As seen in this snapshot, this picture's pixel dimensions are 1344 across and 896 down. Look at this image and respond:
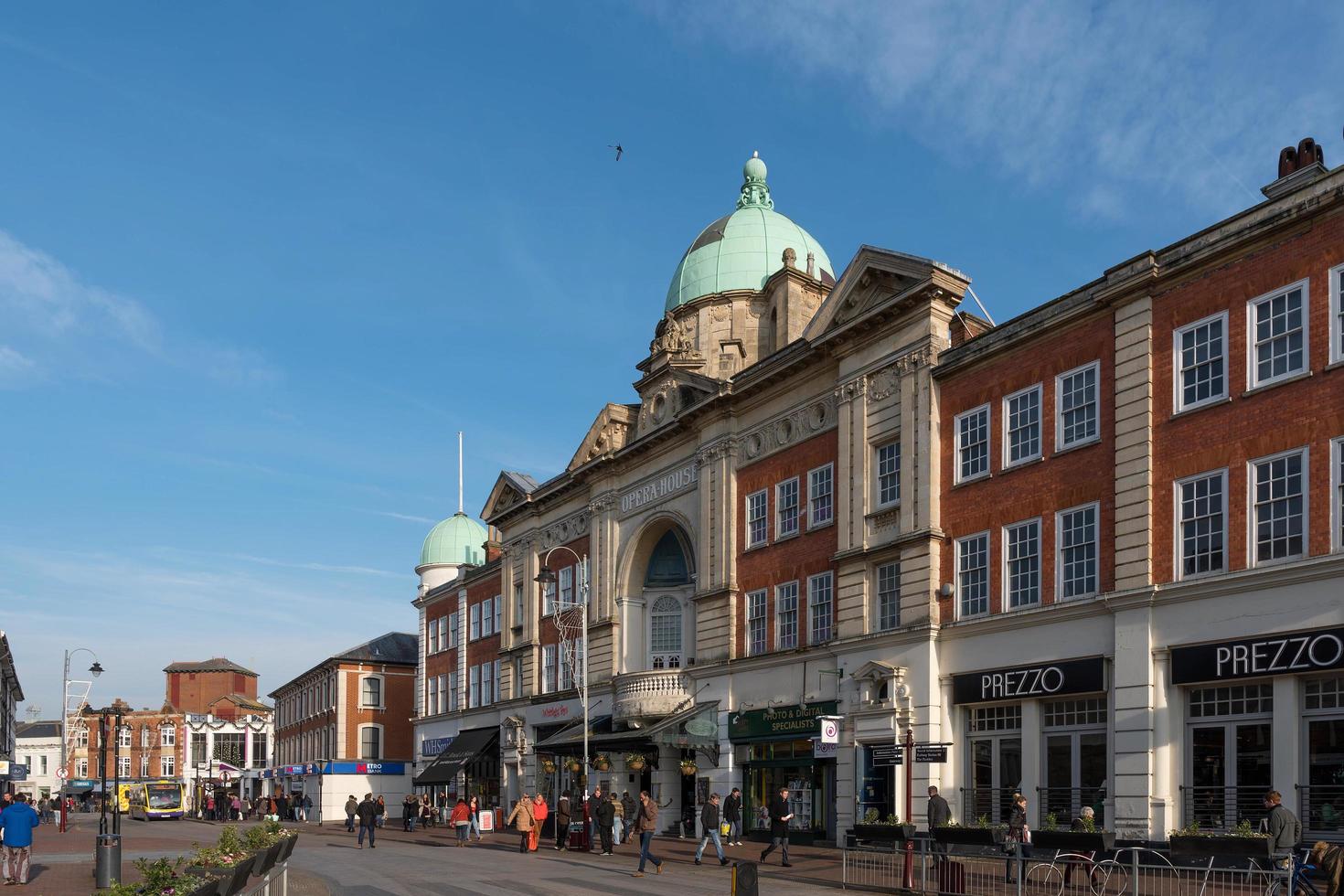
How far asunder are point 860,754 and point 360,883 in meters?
13.0

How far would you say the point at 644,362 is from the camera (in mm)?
47906

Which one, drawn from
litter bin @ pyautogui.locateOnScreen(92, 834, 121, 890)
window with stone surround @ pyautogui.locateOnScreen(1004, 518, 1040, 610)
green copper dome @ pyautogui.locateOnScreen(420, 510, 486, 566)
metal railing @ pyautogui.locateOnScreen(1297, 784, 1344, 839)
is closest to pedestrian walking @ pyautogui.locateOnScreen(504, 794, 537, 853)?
litter bin @ pyautogui.locateOnScreen(92, 834, 121, 890)

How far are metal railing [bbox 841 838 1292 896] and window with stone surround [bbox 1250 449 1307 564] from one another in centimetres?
574

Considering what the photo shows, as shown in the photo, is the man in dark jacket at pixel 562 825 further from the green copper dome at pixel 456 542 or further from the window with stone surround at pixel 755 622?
the green copper dome at pixel 456 542

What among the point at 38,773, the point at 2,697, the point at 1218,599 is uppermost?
the point at 1218,599

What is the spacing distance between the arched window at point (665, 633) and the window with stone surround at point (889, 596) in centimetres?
1260

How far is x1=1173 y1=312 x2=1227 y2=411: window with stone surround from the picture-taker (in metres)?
25.6

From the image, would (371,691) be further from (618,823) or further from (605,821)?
(605,821)

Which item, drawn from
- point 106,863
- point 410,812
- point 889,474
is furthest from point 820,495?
point 410,812

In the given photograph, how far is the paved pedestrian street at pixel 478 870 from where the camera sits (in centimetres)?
2353

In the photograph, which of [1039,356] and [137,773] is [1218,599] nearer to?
[1039,356]

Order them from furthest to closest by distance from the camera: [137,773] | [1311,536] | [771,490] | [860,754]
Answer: [137,773] → [771,490] → [860,754] → [1311,536]

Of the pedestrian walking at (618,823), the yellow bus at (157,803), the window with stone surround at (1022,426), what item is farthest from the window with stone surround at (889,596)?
the yellow bus at (157,803)

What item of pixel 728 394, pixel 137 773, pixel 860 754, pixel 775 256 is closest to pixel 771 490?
pixel 728 394
